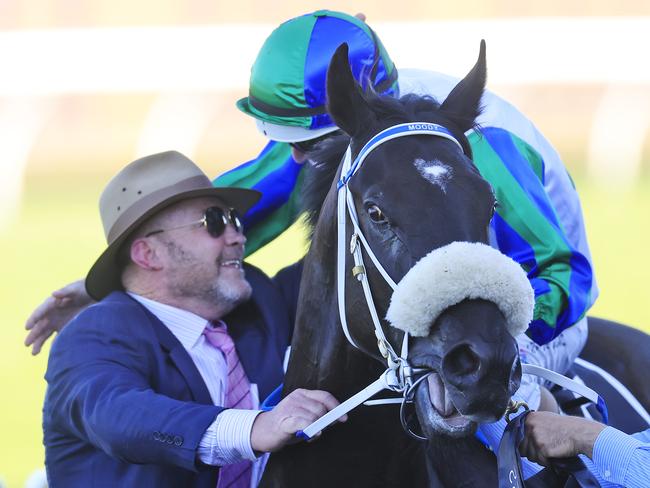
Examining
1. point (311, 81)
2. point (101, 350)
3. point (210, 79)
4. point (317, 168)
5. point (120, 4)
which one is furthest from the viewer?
point (120, 4)

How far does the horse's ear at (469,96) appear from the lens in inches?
110

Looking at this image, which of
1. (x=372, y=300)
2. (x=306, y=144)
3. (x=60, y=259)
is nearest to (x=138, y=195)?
(x=306, y=144)

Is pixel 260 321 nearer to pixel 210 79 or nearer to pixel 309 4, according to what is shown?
pixel 210 79

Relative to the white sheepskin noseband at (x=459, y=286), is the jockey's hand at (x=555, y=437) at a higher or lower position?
lower

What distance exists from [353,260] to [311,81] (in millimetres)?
1153

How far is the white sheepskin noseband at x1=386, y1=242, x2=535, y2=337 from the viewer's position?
229 centimetres

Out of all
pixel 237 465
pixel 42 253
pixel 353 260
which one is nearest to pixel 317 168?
pixel 353 260

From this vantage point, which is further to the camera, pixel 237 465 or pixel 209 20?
pixel 209 20

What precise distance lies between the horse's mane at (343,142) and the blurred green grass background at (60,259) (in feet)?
13.9

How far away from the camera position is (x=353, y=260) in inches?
104

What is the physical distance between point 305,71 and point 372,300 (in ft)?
4.32

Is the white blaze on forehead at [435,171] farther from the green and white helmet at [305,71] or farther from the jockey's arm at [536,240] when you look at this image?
the green and white helmet at [305,71]

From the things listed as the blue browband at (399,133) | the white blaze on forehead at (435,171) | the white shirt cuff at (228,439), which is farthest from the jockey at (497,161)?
the white shirt cuff at (228,439)

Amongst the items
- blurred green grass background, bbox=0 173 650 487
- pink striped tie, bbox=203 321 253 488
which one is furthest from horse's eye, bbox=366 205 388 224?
blurred green grass background, bbox=0 173 650 487
